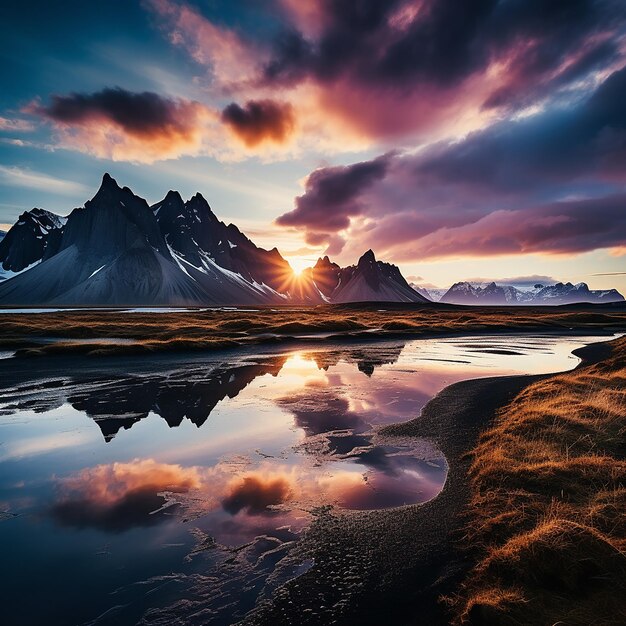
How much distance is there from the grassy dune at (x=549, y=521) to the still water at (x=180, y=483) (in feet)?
7.04

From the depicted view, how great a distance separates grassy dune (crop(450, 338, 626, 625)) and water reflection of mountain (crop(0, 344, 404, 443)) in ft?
24.5

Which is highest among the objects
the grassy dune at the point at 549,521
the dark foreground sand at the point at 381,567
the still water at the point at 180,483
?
the grassy dune at the point at 549,521

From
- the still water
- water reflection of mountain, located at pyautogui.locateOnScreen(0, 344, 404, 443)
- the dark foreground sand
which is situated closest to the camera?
the dark foreground sand

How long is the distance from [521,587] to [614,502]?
12.4 feet

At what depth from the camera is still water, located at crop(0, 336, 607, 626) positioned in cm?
739

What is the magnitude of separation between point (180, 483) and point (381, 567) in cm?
723

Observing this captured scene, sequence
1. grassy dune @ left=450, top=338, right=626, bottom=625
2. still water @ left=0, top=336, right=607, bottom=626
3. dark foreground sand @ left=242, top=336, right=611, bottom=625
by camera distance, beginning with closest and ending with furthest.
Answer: grassy dune @ left=450, top=338, right=626, bottom=625 → dark foreground sand @ left=242, top=336, right=611, bottom=625 → still water @ left=0, top=336, right=607, bottom=626

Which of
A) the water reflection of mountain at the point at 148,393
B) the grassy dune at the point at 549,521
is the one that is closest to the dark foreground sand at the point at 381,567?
the grassy dune at the point at 549,521

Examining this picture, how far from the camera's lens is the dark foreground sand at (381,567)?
659cm

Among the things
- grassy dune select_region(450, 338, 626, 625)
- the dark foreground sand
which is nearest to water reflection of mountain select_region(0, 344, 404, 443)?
grassy dune select_region(450, 338, 626, 625)

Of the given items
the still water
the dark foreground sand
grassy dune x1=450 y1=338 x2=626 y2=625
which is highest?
grassy dune x1=450 y1=338 x2=626 y2=625

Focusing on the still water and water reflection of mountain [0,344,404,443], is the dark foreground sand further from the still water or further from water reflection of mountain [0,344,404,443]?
water reflection of mountain [0,344,404,443]

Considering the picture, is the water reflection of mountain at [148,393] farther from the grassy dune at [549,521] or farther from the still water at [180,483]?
the grassy dune at [549,521]

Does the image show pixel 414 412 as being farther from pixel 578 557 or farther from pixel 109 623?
pixel 109 623
